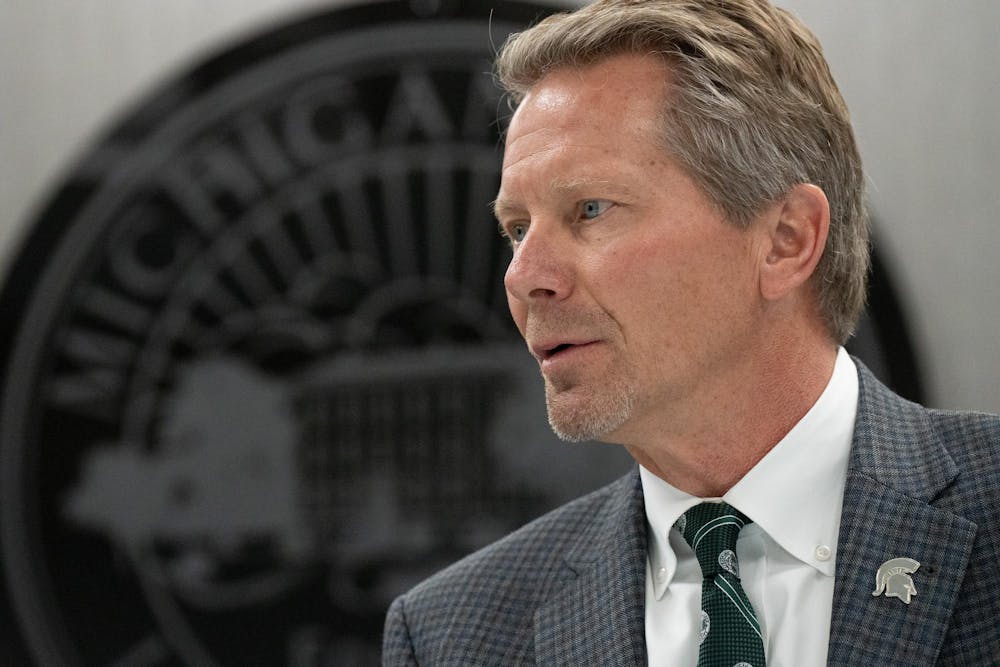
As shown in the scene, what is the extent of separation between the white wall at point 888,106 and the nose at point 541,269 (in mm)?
1584

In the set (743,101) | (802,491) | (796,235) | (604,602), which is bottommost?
(604,602)

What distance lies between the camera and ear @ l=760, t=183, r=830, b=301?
5.27 ft

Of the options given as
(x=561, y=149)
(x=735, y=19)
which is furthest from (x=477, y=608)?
(x=735, y=19)

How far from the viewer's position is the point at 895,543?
1402 millimetres

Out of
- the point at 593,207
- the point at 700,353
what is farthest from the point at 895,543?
the point at 593,207

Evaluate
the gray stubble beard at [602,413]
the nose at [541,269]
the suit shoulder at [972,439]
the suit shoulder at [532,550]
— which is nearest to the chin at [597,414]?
the gray stubble beard at [602,413]

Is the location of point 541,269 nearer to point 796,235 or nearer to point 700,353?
point 700,353

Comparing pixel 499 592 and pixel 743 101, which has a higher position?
pixel 743 101

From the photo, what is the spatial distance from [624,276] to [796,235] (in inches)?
10.7

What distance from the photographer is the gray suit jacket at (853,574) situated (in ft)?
4.39

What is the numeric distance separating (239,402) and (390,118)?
819 millimetres

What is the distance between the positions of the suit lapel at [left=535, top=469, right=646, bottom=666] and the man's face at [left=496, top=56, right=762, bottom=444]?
0.16m

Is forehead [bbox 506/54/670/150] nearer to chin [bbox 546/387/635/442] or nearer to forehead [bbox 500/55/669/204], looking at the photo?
forehead [bbox 500/55/669/204]

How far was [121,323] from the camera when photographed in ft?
10.2
